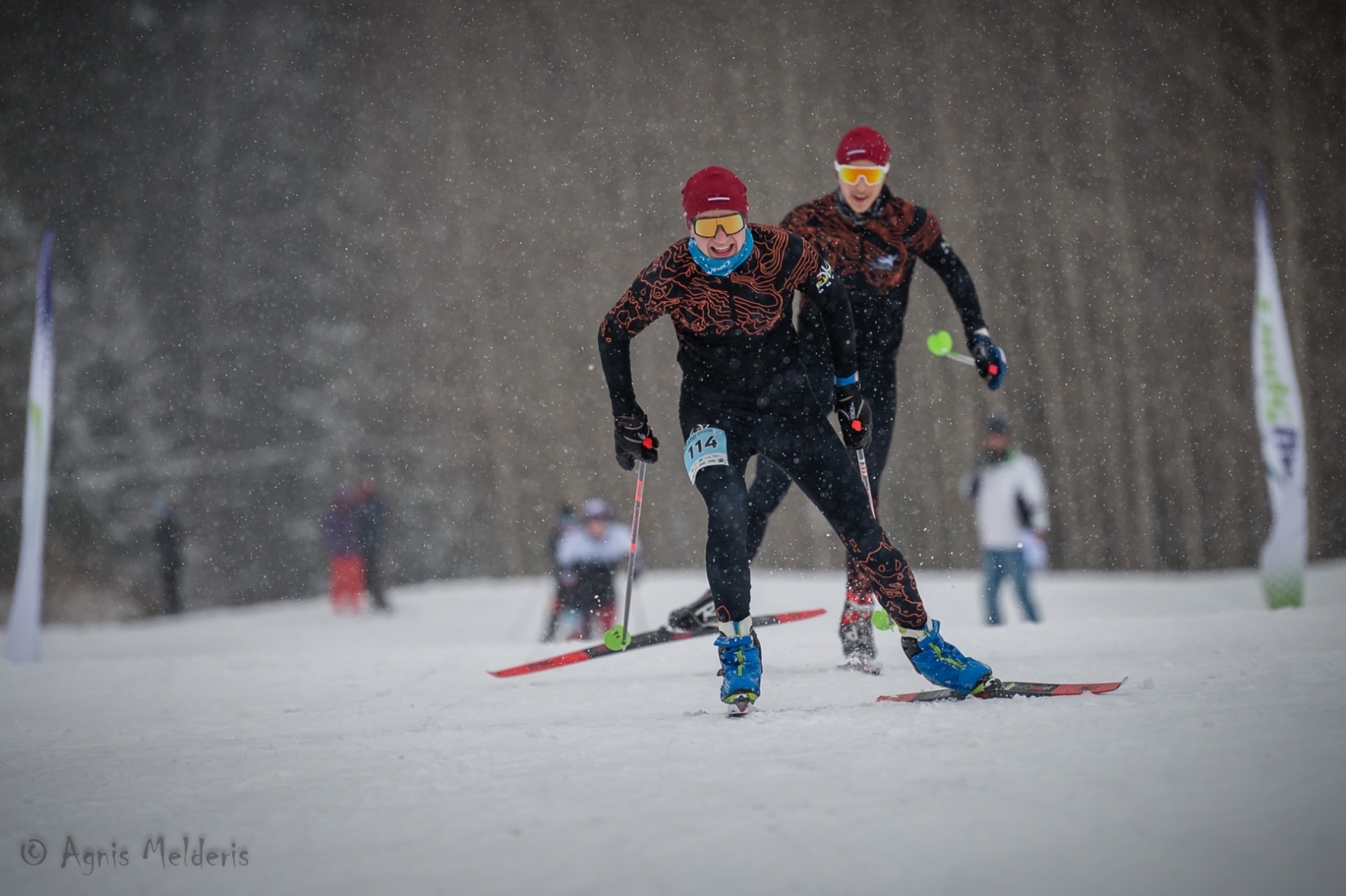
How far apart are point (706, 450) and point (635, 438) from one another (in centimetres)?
31

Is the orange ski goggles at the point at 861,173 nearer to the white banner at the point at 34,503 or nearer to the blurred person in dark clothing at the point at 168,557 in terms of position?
the white banner at the point at 34,503

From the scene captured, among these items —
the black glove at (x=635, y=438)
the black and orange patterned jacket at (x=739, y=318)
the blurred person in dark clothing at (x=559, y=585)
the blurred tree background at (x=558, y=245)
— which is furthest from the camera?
the blurred tree background at (x=558, y=245)

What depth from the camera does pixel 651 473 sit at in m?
14.3

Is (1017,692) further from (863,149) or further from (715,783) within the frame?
(863,149)

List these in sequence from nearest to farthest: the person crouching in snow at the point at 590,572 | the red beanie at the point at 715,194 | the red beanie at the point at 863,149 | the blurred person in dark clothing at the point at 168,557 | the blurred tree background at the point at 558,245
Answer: the red beanie at the point at 715,194 < the red beanie at the point at 863,149 < the person crouching in snow at the point at 590,572 < the blurred tree background at the point at 558,245 < the blurred person in dark clothing at the point at 168,557

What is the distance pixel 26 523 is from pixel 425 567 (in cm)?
1099

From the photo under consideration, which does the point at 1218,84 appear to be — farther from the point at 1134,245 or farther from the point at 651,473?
the point at 651,473

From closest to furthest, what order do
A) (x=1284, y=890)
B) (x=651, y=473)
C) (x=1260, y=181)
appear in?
(x=1284, y=890) < (x=1260, y=181) < (x=651, y=473)

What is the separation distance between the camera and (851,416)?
10.9ft

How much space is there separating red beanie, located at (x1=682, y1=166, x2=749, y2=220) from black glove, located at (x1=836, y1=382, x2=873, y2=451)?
0.71m

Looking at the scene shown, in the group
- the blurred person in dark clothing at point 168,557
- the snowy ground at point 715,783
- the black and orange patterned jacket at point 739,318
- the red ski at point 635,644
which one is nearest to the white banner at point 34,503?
the snowy ground at point 715,783

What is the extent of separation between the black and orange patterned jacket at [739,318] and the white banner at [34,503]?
16.7 ft

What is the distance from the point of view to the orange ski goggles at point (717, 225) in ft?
9.70

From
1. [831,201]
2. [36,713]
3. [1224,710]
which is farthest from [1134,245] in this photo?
[36,713]
